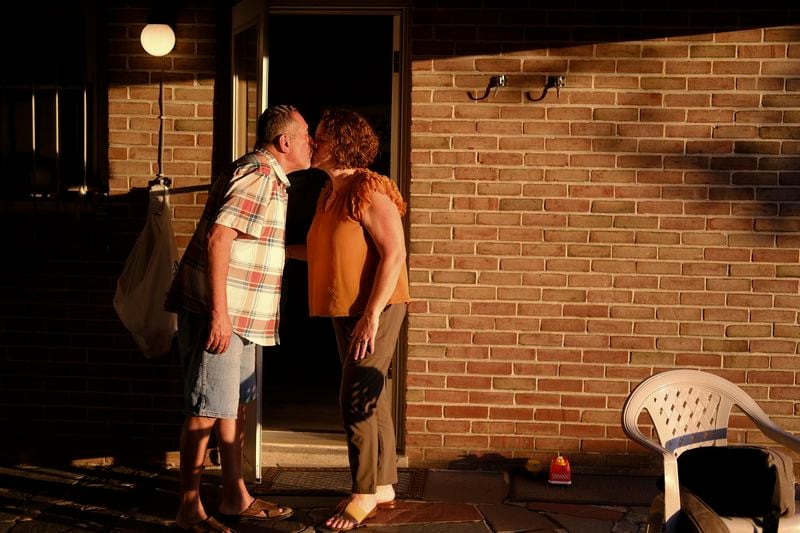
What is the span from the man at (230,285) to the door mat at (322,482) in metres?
0.80

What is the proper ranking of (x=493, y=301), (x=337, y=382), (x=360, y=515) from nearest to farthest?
(x=360, y=515), (x=493, y=301), (x=337, y=382)

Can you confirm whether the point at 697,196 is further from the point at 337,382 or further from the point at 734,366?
the point at 337,382

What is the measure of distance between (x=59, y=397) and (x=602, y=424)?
3.12 metres

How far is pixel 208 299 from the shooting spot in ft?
14.6

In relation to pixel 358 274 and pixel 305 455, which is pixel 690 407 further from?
pixel 305 455

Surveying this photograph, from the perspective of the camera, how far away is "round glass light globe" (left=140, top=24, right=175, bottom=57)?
5.49m

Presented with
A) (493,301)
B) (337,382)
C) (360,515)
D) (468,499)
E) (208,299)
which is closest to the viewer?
(208,299)

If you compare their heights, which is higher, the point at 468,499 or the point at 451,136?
the point at 451,136

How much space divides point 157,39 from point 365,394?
2.28 m

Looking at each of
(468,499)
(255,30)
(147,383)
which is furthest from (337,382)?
(255,30)

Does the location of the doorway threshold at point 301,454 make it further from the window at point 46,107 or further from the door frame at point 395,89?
the window at point 46,107

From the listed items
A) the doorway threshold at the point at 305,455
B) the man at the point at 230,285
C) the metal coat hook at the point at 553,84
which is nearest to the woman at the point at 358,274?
the man at the point at 230,285

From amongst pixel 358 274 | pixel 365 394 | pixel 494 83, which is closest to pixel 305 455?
pixel 365 394

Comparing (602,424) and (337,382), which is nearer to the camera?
(602,424)
